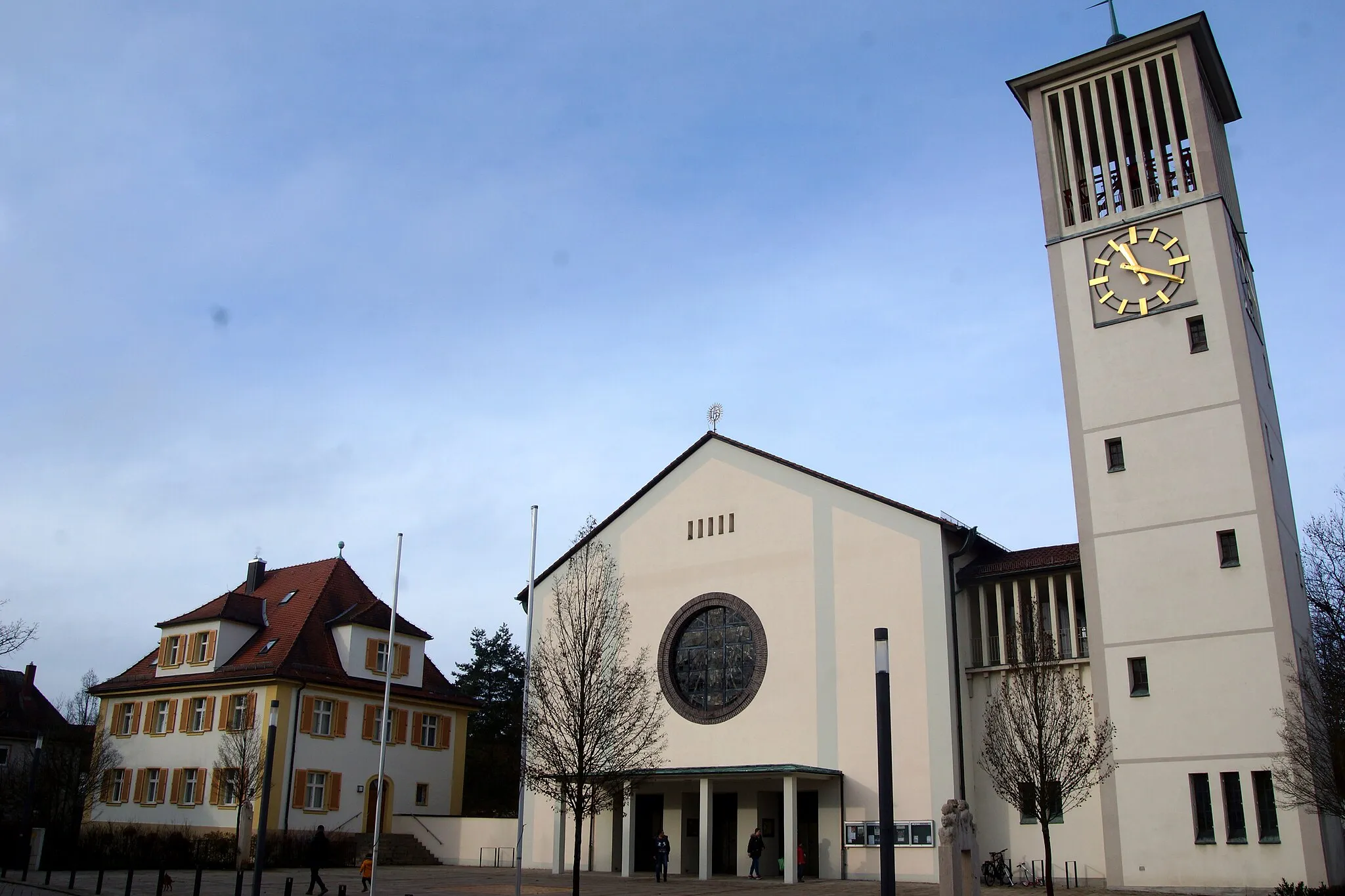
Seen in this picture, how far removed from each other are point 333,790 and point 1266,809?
31.0m

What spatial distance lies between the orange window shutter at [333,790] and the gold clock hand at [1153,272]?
32627 mm

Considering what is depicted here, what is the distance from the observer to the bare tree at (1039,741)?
23219 mm

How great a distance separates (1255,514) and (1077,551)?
16.5 feet

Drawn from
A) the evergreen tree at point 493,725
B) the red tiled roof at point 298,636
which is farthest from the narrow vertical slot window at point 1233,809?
the evergreen tree at point 493,725

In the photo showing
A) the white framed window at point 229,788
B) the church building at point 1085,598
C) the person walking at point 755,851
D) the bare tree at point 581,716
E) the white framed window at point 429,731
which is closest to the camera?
the bare tree at point 581,716

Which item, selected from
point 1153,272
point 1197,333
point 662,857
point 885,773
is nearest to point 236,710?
point 662,857

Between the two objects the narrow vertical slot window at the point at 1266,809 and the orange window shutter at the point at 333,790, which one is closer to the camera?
the narrow vertical slot window at the point at 1266,809

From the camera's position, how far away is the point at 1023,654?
2453 cm

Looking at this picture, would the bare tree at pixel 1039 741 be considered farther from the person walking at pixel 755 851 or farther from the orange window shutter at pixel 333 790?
the orange window shutter at pixel 333 790

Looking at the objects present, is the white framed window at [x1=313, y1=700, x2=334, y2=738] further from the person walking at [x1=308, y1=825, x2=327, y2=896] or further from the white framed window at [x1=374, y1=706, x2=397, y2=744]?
the person walking at [x1=308, y1=825, x2=327, y2=896]

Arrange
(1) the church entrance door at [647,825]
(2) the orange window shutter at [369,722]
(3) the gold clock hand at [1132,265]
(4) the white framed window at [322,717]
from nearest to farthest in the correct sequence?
(3) the gold clock hand at [1132,265] < (1) the church entrance door at [647,825] < (4) the white framed window at [322,717] < (2) the orange window shutter at [369,722]

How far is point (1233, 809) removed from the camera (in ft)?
86.4

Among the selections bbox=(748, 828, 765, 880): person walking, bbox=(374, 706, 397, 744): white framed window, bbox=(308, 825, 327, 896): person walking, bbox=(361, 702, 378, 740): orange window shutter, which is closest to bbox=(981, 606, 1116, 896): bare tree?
bbox=(748, 828, 765, 880): person walking

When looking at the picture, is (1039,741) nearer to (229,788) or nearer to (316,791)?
(229,788)
